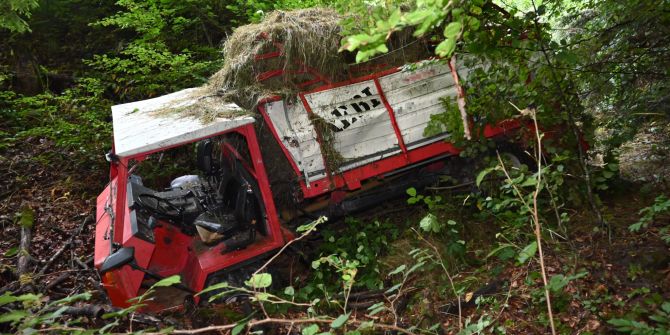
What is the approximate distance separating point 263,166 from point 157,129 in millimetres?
1026

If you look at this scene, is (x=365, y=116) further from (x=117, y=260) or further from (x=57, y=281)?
(x=57, y=281)

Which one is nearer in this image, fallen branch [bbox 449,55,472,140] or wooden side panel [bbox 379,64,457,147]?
fallen branch [bbox 449,55,472,140]

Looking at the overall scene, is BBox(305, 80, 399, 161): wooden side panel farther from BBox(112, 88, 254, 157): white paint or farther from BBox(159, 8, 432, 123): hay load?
BBox(112, 88, 254, 157): white paint

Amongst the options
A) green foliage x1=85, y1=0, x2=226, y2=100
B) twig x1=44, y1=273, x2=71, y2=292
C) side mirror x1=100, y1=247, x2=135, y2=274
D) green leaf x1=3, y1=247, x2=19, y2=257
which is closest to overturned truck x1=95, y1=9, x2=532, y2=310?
side mirror x1=100, y1=247, x2=135, y2=274

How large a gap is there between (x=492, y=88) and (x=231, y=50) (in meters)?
2.99

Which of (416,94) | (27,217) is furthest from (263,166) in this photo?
(27,217)

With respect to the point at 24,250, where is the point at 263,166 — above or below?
above

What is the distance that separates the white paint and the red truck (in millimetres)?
12

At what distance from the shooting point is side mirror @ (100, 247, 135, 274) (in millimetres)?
3692

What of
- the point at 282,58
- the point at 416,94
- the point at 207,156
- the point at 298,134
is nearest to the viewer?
the point at 298,134

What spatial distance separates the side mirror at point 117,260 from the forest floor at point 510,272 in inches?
26.5

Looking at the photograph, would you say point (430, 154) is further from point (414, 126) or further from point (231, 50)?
point (231, 50)

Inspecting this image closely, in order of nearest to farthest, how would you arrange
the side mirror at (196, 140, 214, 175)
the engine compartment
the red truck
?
the red truck < the engine compartment < the side mirror at (196, 140, 214, 175)

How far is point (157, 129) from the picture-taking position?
4.33 metres
